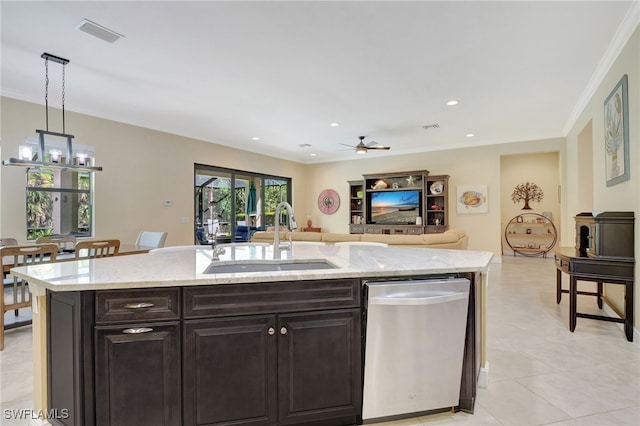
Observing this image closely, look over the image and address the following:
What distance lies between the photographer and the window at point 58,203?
452 centimetres

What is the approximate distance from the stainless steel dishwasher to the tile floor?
0.17m

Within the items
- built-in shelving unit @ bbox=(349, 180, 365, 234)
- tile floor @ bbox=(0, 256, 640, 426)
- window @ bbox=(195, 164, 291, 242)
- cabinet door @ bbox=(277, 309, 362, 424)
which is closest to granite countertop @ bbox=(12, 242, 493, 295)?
cabinet door @ bbox=(277, 309, 362, 424)

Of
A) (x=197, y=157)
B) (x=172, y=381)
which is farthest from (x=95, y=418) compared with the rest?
(x=197, y=157)

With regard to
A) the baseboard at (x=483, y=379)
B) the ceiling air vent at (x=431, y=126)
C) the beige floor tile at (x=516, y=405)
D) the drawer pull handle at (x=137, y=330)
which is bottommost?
the beige floor tile at (x=516, y=405)

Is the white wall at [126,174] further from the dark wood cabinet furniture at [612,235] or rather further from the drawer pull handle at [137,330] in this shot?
the dark wood cabinet furniture at [612,235]

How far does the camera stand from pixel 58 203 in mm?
4832

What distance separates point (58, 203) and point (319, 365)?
513 centimetres

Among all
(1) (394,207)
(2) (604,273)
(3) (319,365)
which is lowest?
(3) (319,365)

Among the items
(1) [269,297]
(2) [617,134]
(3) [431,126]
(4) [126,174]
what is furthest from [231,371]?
(3) [431,126]

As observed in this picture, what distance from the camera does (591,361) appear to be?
2557 millimetres

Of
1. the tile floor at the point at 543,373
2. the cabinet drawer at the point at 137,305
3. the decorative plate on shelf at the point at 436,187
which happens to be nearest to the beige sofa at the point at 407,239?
the tile floor at the point at 543,373

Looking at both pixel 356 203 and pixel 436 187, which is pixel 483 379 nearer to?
pixel 436 187

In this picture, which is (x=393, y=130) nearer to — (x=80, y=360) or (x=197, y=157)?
(x=197, y=157)

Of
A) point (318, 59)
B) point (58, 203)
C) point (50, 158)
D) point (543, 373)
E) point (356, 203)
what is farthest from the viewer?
point (356, 203)
